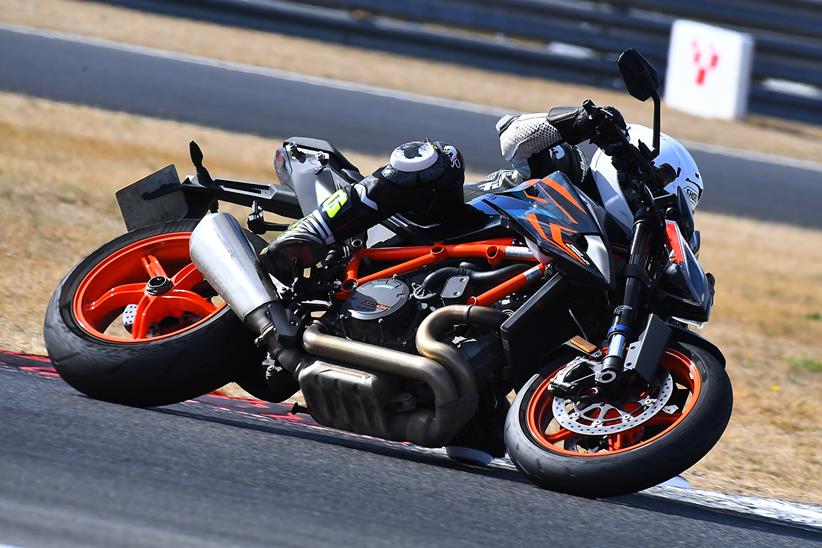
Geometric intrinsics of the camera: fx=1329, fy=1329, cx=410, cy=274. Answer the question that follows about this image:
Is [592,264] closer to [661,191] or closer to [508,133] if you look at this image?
[661,191]

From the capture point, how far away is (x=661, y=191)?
4418 millimetres

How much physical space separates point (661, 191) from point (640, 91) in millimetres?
412

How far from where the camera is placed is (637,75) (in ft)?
13.5

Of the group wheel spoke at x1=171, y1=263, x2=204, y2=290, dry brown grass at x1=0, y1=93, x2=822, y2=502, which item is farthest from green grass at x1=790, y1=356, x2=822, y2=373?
wheel spoke at x1=171, y1=263, x2=204, y2=290

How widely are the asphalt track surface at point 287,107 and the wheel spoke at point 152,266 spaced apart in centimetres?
719

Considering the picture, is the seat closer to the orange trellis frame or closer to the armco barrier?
the orange trellis frame

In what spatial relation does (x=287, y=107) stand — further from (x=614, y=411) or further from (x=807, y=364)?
(x=614, y=411)

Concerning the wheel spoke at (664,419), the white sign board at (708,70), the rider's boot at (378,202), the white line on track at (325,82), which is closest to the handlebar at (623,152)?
the rider's boot at (378,202)

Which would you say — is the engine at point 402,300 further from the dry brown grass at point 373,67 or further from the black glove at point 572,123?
the dry brown grass at point 373,67

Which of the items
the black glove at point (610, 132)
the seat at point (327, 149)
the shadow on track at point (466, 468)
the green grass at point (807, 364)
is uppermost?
the black glove at point (610, 132)

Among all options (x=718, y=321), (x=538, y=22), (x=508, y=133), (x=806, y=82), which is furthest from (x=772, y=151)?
(x=508, y=133)

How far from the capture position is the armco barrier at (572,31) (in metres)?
16.2

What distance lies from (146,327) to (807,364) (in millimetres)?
4839

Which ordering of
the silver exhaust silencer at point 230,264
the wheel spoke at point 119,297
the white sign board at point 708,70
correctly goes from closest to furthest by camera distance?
the silver exhaust silencer at point 230,264 < the wheel spoke at point 119,297 < the white sign board at point 708,70
